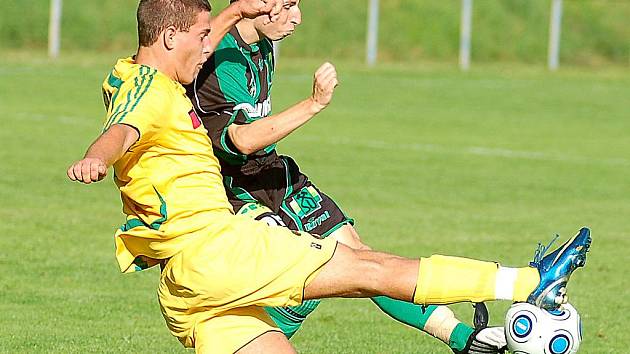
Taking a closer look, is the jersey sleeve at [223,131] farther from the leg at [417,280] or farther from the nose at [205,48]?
the leg at [417,280]

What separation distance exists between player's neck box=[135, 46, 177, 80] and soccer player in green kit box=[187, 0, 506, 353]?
59 centimetres

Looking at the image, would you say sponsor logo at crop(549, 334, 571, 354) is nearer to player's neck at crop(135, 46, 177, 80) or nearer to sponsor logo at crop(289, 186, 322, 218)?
sponsor logo at crop(289, 186, 322, 218)

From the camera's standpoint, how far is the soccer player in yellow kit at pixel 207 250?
17.9ft

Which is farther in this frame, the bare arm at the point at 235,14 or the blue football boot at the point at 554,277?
the bare arm at the point at 235,14

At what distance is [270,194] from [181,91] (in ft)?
4.48

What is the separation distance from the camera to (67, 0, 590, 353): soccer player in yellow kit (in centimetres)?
Answer: 546

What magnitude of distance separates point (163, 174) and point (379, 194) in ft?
27.5

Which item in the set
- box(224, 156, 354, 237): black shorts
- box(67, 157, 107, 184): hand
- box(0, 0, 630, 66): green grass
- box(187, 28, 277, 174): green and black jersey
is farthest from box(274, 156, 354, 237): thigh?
box(0, 0, 630, 66): green grass

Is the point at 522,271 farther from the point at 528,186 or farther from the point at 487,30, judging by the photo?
the point at 487,30

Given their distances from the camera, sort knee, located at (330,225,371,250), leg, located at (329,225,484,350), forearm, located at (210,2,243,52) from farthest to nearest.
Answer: knee, located at (330,225,371,250), leg, located at (329,225,484,350), forearm, located at (210,2,243,52)

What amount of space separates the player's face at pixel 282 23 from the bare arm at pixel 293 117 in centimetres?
69

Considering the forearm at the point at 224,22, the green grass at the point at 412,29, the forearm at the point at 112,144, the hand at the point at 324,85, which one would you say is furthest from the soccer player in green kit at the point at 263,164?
the green grass at the point at 412,29

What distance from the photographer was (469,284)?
214 inches

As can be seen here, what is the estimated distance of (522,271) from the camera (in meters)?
5.50
